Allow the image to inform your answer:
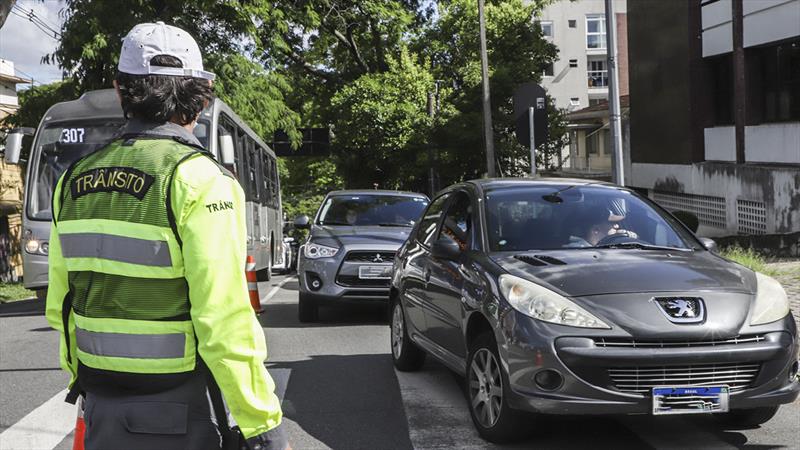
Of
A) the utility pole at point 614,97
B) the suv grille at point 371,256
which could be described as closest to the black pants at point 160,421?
the suv grille at point 371,256

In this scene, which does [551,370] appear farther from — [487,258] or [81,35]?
[81,35]

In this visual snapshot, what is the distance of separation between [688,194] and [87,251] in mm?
25822

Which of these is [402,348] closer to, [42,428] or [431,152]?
[42,428]

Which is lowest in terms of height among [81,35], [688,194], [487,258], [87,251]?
[688,194]

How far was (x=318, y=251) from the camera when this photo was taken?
11680 millimetres

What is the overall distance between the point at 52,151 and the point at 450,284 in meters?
9.13

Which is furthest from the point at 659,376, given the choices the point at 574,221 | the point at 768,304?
the point at 574,221

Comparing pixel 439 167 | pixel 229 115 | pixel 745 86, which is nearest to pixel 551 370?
pixel 229 115

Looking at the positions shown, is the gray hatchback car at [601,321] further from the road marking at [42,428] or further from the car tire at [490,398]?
the road marking at [42,428]

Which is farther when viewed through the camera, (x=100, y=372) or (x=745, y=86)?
(x=745, y=86)

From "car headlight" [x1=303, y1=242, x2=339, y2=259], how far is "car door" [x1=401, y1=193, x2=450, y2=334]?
3.48 meters

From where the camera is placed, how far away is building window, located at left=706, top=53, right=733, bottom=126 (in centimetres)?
2472

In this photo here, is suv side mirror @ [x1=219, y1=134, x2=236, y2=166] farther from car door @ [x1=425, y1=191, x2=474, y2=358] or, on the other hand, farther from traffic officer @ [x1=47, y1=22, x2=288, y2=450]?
traffic officer @ [x1=47, y1=22, x2=288, y2=450]

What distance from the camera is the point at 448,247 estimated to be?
6.46 m
